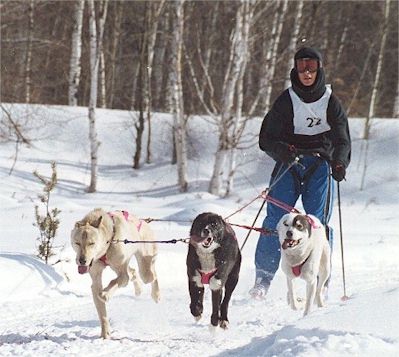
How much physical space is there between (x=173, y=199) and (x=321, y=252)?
8.65 meters

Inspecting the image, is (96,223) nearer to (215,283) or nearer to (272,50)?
(215,283)

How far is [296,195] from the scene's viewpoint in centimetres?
489

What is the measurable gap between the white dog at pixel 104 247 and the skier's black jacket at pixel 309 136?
1162mm

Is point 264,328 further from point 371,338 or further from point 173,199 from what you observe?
point 173,199

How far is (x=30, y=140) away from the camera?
1681 centimetres

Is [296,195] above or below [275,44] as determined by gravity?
below

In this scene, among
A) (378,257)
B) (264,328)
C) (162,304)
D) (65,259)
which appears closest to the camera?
(264,328)

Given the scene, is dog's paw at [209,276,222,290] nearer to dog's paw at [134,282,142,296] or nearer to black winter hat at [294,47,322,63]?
dog's paw at [134,282,142,296]

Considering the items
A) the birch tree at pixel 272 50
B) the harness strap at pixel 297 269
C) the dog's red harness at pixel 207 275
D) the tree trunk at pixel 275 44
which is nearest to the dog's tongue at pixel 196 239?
the dog's red harness at pixel 207 275

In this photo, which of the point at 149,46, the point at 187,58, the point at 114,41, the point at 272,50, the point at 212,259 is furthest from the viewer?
the point at 114,41

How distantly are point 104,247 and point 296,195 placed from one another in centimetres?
165

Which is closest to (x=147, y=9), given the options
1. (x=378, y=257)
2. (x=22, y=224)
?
(x=22, y=224)

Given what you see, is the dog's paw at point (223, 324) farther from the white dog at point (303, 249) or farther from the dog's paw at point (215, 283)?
the white dog at point (303, 249)

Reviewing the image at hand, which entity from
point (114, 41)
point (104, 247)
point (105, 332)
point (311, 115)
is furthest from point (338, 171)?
point (114, 41)
